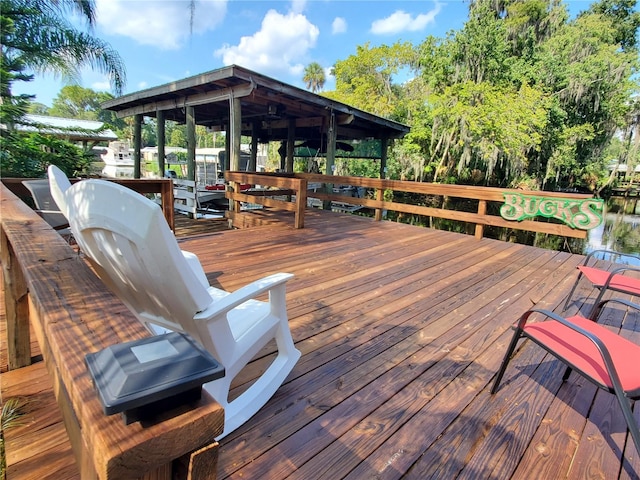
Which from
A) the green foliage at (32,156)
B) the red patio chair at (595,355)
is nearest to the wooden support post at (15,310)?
the red patio chair at (595,355)

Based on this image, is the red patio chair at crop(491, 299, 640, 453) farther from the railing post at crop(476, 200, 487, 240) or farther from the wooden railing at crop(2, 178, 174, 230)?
the railing post at crop(476, 200, 487, 240)

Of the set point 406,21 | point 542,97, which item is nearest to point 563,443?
point 542,97

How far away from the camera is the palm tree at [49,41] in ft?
22.1

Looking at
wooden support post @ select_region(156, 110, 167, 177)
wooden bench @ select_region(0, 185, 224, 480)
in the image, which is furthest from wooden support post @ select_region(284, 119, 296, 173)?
wooden bench @ select_region(0, 185, 224, 480)

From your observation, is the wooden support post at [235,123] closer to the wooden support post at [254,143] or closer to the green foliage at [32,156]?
the green foliage at [32,156]

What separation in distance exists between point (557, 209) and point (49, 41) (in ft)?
33.2

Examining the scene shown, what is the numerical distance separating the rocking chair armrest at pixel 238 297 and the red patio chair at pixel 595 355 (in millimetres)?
1165

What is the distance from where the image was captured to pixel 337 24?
61.7 feet

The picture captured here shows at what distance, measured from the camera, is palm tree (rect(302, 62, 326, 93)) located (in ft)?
123

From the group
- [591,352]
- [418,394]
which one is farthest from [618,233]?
[418,394]

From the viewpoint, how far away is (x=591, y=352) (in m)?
1.52

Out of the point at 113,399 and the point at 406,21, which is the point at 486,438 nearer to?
the point at 113,399

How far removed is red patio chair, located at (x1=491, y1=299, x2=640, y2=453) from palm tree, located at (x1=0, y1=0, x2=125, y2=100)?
8.79m

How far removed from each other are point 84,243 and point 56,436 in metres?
0.71
